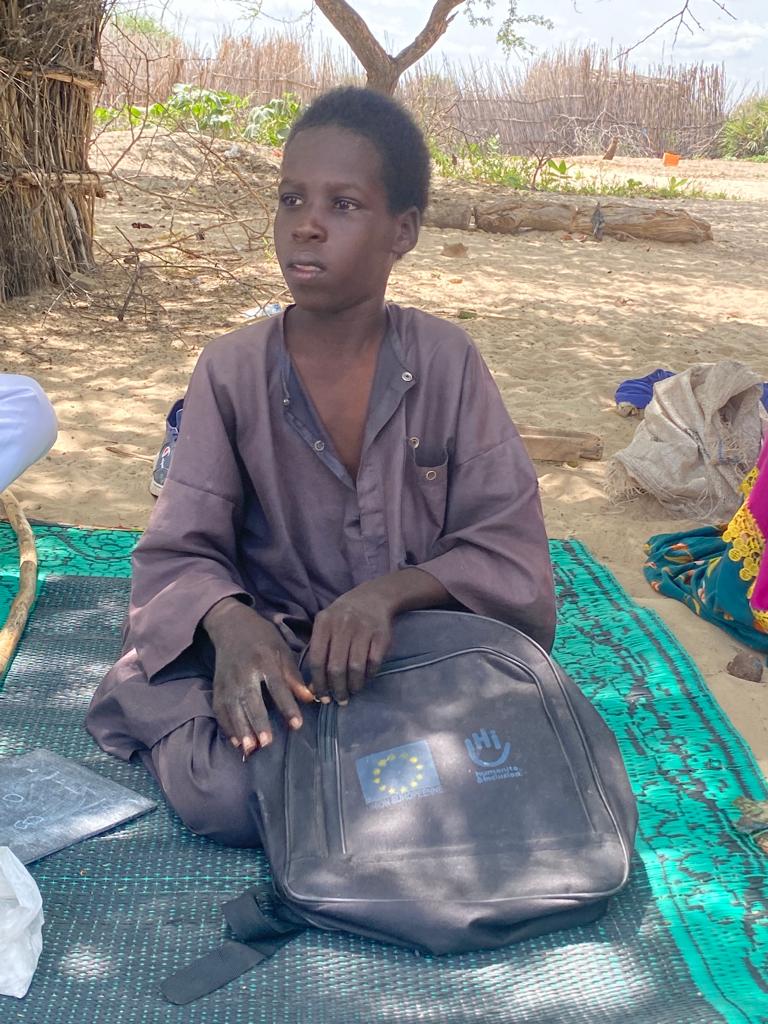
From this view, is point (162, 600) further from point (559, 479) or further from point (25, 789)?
point (559, 479)

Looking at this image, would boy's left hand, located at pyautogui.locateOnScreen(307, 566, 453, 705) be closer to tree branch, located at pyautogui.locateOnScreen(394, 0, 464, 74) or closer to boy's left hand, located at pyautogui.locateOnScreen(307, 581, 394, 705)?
boy's left hand, located at pyautogui.locateOnScreen(307, 581, 394, 705)

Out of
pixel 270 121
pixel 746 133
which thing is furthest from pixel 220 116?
pixel 746 133

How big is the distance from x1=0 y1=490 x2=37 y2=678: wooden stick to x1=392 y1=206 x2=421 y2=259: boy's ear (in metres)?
1.42

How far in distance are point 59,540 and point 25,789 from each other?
58.4 inches

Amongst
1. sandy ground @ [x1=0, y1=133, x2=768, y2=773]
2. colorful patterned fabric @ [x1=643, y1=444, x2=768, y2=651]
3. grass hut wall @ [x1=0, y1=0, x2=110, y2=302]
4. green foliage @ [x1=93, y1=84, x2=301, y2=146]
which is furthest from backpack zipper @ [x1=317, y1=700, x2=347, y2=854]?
green foliage @ [x1=93, y1=84, x2=301, y2=146]

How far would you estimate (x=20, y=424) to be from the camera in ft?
9.60

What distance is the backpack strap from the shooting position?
5.91 ft

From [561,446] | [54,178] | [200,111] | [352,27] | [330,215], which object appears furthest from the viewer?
[200,111]

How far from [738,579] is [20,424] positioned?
7.06 ft

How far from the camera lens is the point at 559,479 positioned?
462cm

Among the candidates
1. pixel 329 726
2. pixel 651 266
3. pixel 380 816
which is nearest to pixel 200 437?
pixel 329 726

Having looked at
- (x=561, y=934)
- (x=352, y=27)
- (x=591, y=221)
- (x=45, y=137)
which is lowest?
(x=561, y=934)

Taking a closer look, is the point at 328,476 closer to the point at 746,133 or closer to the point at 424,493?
the point at 424,493

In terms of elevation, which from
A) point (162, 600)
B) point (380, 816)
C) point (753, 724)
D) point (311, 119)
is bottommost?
point (753, 724)
